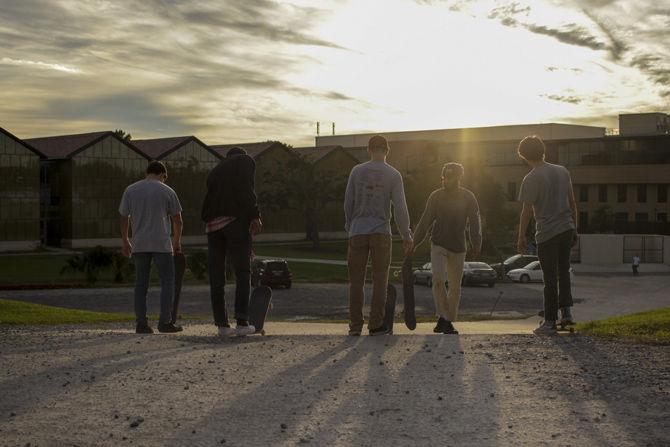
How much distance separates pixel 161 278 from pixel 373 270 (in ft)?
7.93

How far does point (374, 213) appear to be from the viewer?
8.73 m

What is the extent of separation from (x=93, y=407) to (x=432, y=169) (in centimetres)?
6446

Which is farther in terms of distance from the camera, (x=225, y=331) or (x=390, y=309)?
(x=390, y=309)

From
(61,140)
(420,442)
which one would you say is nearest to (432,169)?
(61,140)

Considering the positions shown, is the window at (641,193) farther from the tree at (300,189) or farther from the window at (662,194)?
the tree at (300,189)

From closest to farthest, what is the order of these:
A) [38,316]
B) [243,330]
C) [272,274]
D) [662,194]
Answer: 1. [243,330]
2. [38,316]
3. [272,274]
4. [662,194]

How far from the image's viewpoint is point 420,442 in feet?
15.2

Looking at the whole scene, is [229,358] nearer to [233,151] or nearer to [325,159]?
[233,151]

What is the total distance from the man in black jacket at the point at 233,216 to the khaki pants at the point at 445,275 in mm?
2004

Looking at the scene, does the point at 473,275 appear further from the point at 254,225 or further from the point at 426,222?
the point at 254,225

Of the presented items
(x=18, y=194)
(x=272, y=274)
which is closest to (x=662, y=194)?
(x=18, y=194)

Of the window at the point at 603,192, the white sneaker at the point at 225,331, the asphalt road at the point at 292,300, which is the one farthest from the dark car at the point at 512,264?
the window at the point at 603,192

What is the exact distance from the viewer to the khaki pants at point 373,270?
8.74m

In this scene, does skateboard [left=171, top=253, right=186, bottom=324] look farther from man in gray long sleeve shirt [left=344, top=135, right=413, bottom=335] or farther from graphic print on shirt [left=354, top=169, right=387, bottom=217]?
graphic print on shirt [left=354, top=169, right=387, bottom=217]
